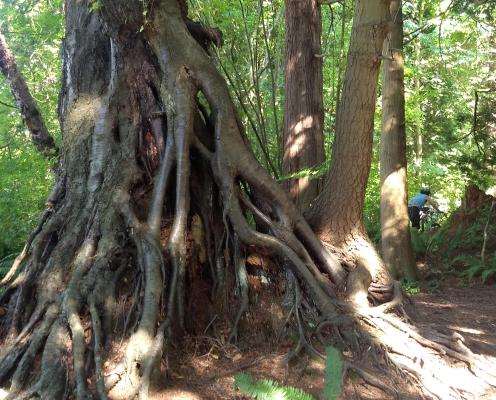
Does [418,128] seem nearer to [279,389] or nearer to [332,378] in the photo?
[332,378]

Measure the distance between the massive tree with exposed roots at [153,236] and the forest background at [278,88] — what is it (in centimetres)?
136

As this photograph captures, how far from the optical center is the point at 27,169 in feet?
33.9

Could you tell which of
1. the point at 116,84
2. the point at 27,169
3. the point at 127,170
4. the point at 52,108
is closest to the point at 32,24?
the point at 52,108

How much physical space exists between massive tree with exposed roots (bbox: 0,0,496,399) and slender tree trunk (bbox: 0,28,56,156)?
330 centimetres

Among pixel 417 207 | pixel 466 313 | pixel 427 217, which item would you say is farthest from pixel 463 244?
pixel 466 313

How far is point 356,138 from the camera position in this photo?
5727mm

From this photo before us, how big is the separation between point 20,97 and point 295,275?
677cm

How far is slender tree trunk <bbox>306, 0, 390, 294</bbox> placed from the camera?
18.6ft

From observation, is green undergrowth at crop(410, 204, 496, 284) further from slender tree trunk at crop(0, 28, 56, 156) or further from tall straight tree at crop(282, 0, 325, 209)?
slender tree trunk at crop(0, 28, 56, 156)

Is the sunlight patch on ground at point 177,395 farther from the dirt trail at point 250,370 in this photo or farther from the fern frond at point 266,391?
the fern frond at point 266,391

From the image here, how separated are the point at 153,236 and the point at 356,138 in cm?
258

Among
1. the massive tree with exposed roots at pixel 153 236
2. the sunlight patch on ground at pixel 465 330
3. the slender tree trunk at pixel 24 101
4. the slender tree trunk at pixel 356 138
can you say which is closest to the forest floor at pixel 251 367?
Answer: the sunlight patch on ground at pixel 465 330

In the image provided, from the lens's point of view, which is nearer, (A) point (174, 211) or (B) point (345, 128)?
(A) point (174, 211)

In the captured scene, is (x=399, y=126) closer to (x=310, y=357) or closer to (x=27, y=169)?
(x=310, y=357)
